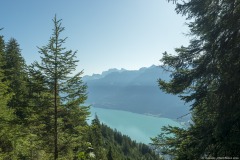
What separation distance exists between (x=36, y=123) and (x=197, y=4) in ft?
32.5

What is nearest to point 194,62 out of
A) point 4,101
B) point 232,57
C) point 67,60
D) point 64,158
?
point 232,57

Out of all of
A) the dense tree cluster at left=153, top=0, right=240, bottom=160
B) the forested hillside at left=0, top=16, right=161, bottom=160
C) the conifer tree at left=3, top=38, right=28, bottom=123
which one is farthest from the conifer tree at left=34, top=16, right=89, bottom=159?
the conifer tree at left=3, top=38, right=28, bottom=123

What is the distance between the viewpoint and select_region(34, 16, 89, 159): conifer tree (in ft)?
43.3

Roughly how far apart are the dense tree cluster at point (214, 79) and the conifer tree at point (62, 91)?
5.65 metres

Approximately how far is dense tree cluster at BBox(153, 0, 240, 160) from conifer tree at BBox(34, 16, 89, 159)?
5.65 meters

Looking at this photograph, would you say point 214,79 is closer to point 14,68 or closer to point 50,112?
point 50,112

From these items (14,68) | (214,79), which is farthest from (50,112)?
(14,68)

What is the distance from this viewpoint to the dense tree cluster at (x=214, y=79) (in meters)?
7.93

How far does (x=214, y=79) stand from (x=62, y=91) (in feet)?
27.0

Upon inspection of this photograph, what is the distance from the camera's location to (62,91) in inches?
541

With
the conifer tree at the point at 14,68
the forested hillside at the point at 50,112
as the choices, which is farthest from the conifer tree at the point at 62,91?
the conifer tree at the point at 14,68

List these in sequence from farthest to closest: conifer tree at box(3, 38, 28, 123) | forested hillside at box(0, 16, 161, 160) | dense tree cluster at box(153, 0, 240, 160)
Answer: conifer tree at box(3, 38, 28, 123) < forested hillside at box(0, 16, 161, 160) < dense tree cluster at box(153, 0, 240, 160)

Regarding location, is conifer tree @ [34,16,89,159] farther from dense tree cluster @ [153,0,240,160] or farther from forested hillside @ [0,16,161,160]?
dense tree cluster @ [153,0,240,160]

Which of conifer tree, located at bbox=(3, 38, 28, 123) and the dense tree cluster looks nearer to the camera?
the dense tree cluster
